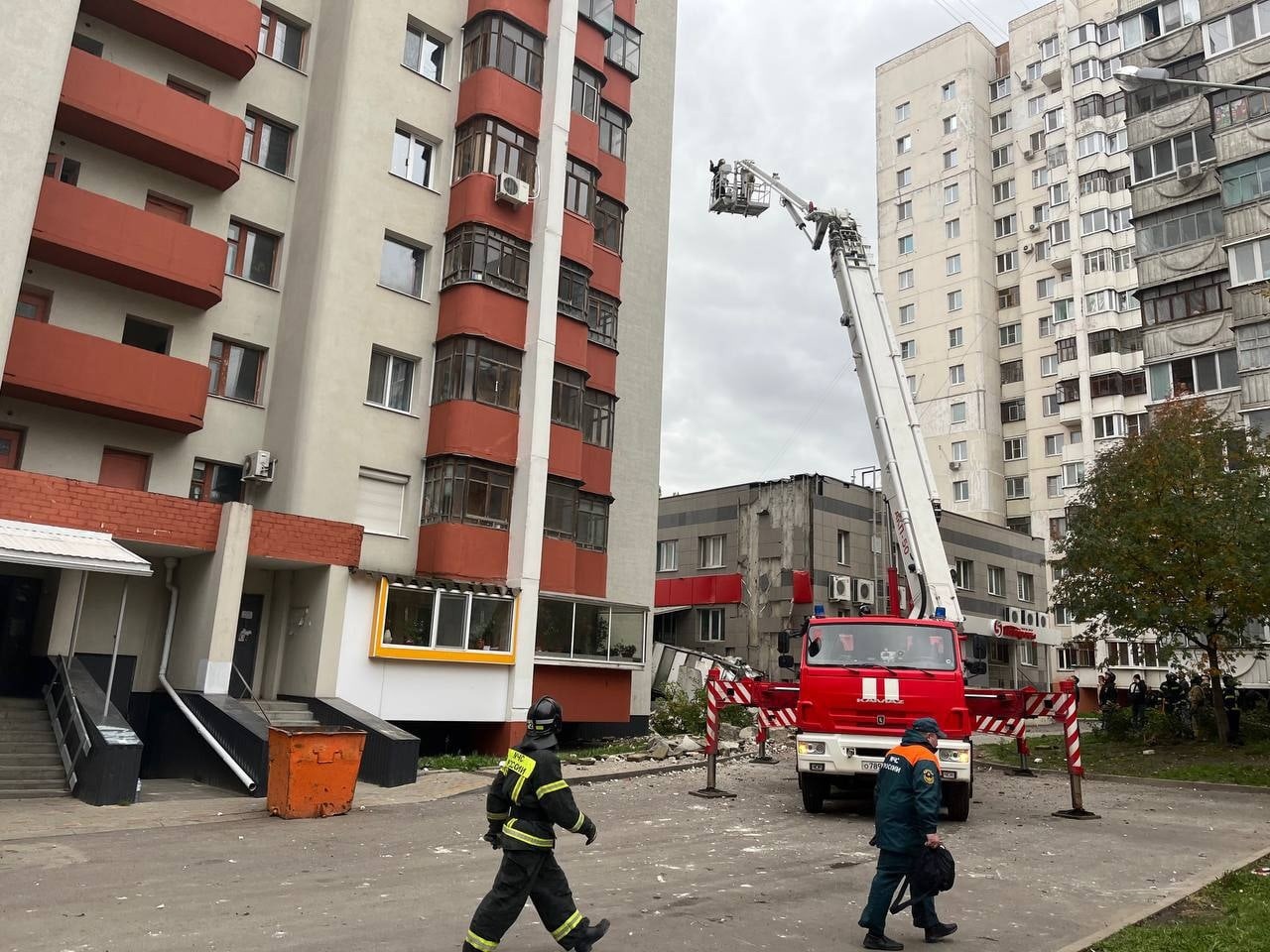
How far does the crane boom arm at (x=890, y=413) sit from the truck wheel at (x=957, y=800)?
308 cm

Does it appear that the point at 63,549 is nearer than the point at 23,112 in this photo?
Yes

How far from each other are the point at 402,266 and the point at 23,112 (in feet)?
26.6

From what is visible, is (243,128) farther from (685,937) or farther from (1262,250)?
(1262,250)

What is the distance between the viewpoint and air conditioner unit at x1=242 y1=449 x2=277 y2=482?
65.9ft

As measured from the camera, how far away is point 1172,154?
34.0 m

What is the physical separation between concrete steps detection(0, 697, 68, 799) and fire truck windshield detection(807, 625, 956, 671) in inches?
441

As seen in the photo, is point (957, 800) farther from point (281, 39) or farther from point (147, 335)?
point (281, 39)

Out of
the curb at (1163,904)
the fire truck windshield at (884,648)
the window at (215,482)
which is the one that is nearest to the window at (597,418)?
the window at (215,482)

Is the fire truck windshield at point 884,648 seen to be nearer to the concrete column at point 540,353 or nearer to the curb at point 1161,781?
the curb at point 1161,781

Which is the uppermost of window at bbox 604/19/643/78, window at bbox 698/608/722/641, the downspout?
window at bbox 604/19/643/78

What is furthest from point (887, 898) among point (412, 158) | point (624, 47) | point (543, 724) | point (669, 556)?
point (669, 556)

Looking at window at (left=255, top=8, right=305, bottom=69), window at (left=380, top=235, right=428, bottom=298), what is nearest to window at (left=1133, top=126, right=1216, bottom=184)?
window at (left=380, top=235, right=428, bottom=298)

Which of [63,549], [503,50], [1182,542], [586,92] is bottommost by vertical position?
[63,549]

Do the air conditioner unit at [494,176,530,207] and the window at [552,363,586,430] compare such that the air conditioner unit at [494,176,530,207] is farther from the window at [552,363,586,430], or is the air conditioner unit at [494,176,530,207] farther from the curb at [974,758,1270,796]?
the curb at [974,758,1270,796]
